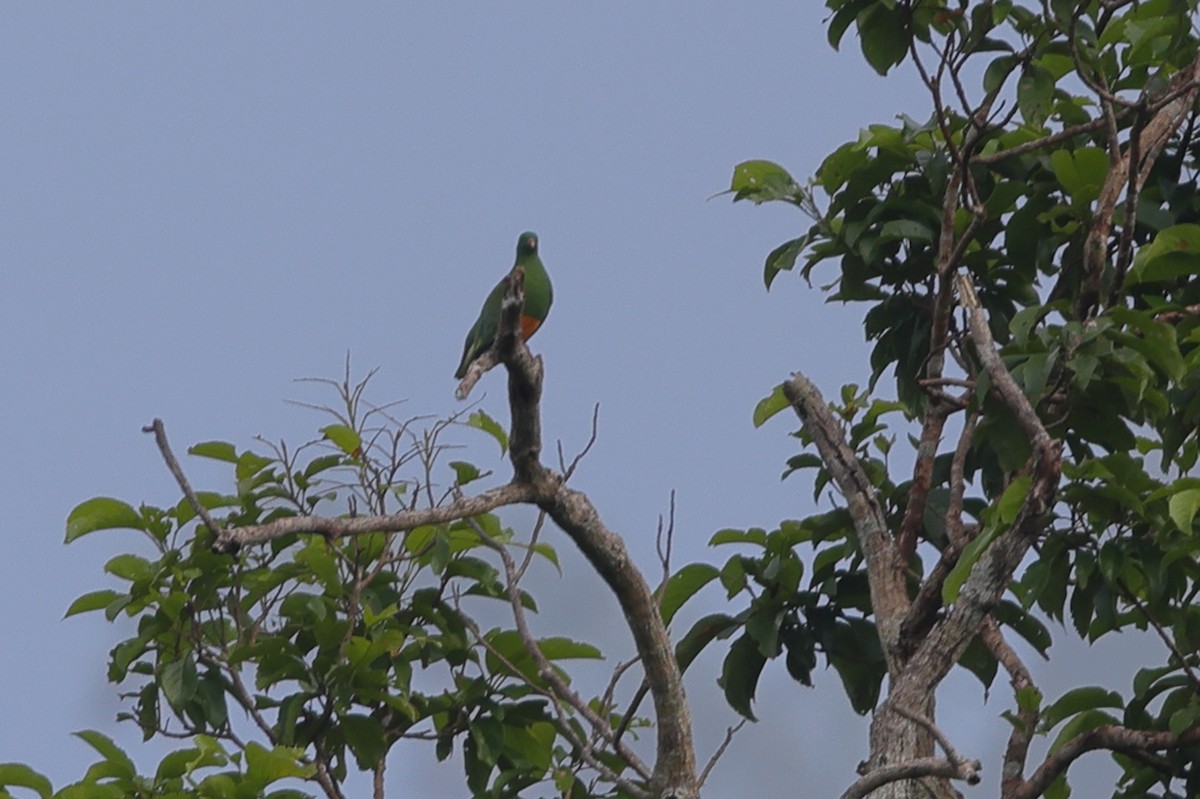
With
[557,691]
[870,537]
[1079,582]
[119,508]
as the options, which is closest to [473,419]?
[557,691]

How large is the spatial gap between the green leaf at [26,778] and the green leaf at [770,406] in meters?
1.97

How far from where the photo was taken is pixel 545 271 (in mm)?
4508

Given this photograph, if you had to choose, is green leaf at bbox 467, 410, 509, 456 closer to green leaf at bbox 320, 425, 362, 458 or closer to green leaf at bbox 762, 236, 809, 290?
green leaf at bbox 320, 425, 362, 458

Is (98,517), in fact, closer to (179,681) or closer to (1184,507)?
(179,681)

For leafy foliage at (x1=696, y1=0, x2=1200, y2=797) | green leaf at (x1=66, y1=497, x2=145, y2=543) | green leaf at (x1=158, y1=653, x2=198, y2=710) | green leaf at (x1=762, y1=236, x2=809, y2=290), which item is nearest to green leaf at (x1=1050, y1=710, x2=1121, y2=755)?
leafy foliage at (x1=696, y1=0, x2=1200, y2=797)

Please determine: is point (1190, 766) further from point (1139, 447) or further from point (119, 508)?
point (119, 508)

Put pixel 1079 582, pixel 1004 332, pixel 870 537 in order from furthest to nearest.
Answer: pixel 1004 332 → pixel 870 537 → pixel 1079 582

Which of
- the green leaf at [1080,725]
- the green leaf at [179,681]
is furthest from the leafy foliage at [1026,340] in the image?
the green leaf at [179,681]

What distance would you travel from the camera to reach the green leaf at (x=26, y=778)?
3.16m

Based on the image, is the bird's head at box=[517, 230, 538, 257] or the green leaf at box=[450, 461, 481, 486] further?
the bird's head at box=[517, 230, 538, 257]

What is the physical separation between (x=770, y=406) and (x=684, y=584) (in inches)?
23.9

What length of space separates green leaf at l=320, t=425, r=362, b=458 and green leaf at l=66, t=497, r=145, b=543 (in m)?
0.46

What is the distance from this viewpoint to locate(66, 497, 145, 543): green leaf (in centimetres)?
356

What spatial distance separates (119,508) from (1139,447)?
8.10 feet
